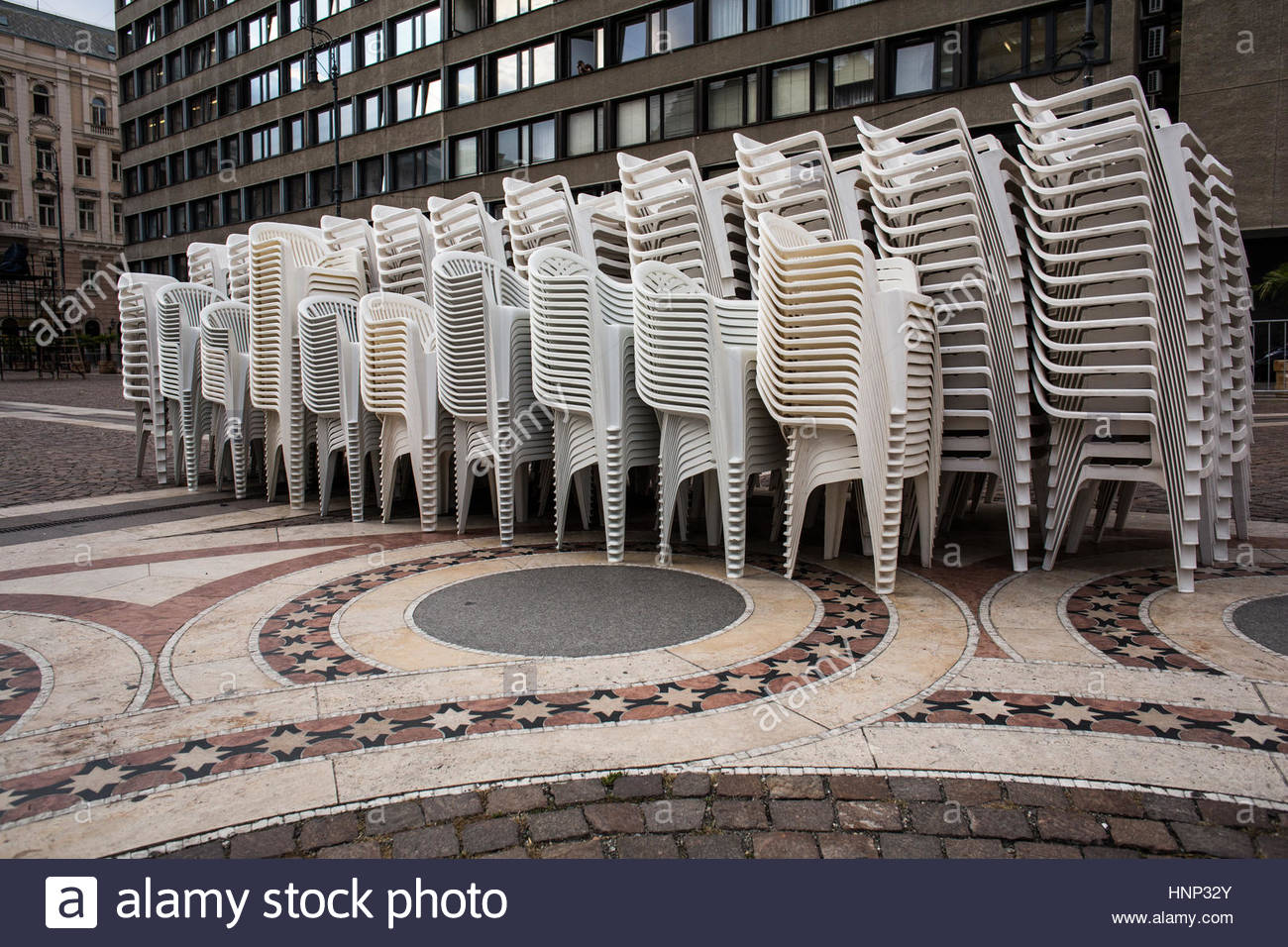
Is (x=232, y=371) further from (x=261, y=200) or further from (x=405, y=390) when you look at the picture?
(x=261, y=200)

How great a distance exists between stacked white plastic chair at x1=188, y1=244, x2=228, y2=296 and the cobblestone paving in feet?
35.5

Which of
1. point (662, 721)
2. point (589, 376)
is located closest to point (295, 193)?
point (589, 376)

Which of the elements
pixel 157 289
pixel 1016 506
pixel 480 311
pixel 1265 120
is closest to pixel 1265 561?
pixel 1016 506

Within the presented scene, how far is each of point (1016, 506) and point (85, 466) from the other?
12002 millimetres

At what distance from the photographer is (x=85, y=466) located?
1274 cm

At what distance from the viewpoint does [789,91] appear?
27.4 meters

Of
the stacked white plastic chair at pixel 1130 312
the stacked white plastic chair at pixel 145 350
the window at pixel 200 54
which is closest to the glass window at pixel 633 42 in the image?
the stacked white plastic chair at pixel 145 350

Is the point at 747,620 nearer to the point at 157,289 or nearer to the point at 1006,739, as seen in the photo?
the point at 1006,739

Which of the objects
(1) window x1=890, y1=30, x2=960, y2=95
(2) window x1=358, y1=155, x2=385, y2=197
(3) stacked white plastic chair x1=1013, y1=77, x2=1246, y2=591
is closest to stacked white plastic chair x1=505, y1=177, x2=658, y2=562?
(3) stacked white plastic chair x1=1013, y1=77, x2=1246, y2=591

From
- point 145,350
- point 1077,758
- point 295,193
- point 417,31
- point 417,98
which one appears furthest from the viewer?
point 295,193

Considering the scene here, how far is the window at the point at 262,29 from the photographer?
152 ft

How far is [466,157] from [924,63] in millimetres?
18885

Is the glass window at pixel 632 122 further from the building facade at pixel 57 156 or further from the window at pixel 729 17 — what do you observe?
the building facade at pixel 57 156

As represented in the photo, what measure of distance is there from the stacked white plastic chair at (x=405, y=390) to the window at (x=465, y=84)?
31.2 m
